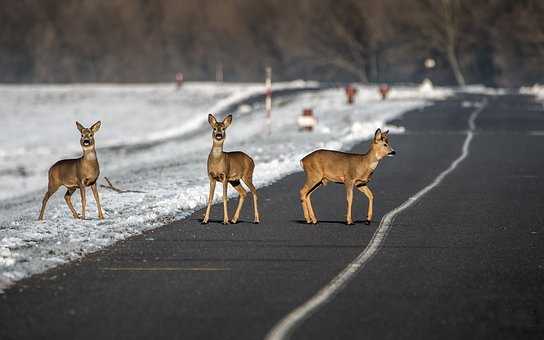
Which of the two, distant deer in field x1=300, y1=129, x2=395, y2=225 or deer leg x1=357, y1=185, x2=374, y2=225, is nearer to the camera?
distant deer in field x1=300, y1=129, x2=395, y2=225

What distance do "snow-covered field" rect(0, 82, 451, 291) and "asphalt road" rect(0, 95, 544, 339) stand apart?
68cm

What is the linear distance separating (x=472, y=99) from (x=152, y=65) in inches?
2658

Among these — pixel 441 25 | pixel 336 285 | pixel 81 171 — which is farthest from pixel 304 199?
pixel 441 25

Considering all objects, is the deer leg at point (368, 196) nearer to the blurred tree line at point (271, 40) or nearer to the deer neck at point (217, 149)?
the deer neck at point (217, 149)

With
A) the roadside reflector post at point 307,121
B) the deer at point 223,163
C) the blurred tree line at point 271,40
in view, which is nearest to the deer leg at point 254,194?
the deer at point 223,163

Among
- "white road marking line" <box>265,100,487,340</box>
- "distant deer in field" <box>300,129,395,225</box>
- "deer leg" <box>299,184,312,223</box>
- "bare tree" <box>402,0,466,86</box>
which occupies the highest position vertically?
"bare tree" <box>402,0,466,86</box>

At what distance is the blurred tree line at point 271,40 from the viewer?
10175 cm

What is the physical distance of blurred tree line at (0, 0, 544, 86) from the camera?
102m

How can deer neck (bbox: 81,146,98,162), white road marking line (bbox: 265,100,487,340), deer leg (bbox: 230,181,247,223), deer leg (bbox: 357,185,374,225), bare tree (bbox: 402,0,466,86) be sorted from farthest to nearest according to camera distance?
bare tree (bbox: 402,0,466,86) → deer neck (bbox: 81,146,98,162) → deer leg (bbox: 230,181,247,223) → deer leg (bbox: 357,185,374,225) → white road marking line (bbox: 265,100,487,340)

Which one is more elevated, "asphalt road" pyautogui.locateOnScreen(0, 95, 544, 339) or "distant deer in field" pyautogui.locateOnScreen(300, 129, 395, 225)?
"distant deer in field" pyautogui.locateOnScreen(300, 129, 395, 225)

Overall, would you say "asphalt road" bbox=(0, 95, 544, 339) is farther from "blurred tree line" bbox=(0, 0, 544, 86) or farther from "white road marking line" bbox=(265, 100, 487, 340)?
"blurred tree line" bbox=(0, 0, 544, 86)

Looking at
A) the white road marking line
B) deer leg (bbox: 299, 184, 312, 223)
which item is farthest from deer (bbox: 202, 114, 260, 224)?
the white road marking line

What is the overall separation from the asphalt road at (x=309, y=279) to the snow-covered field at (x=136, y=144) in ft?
2.23

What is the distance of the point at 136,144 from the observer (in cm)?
4812
